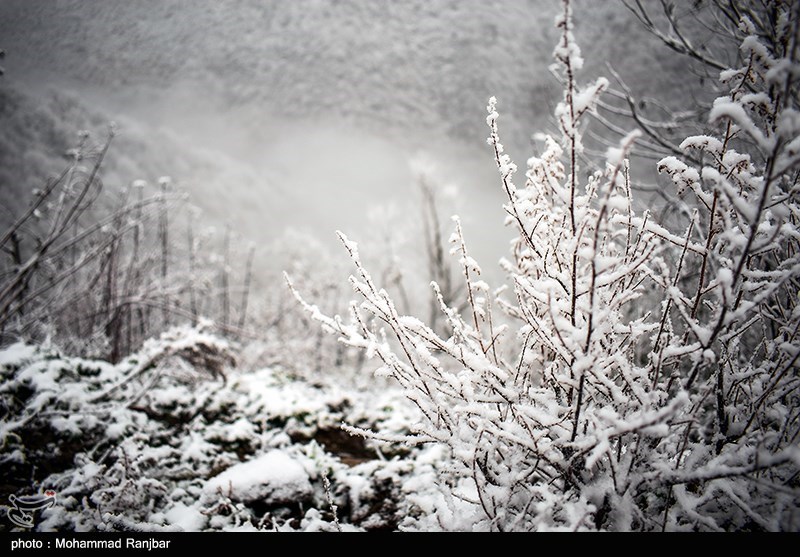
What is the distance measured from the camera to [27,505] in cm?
232

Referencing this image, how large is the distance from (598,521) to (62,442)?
3750 mm

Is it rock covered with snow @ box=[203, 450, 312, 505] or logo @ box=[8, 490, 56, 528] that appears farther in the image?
rock covered with snow @ box=[203, 450, 312, 505]

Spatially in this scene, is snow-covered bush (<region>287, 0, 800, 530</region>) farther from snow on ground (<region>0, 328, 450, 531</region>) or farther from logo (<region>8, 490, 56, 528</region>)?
logo (<region>8, 490, 56, 528</region>)

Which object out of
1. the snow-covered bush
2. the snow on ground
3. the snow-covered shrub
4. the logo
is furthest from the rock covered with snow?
the snow-covered bush

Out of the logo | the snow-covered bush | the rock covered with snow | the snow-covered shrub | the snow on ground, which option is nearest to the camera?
the snow-covered bush

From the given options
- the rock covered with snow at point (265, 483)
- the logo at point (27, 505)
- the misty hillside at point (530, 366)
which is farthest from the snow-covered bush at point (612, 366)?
the logo at point (27, 505)

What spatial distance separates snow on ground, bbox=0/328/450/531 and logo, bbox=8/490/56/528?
0.04m

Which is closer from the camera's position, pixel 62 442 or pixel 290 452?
pixel 62 442

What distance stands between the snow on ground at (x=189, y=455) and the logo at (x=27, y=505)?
44 mm

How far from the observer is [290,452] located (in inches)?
134

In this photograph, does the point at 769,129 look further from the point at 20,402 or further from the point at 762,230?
the point at 20,402

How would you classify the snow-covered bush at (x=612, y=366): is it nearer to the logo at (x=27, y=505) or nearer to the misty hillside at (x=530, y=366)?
the misty hillside at (x=530, y=366)

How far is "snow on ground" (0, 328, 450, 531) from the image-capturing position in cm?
251
